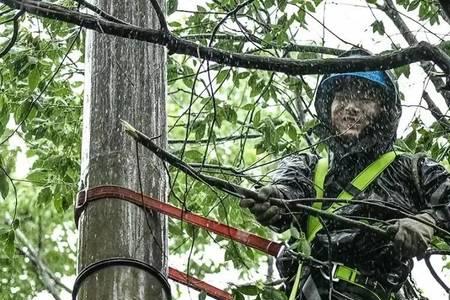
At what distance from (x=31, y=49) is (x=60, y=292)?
5.07 m

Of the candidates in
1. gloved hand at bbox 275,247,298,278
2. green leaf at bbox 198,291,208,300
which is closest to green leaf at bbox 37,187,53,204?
gloved hand at bbox 275,247,298,278

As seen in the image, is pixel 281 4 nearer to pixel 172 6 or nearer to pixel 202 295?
pixel 172 6

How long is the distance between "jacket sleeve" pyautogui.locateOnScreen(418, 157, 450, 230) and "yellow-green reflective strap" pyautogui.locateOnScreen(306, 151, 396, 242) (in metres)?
0.14

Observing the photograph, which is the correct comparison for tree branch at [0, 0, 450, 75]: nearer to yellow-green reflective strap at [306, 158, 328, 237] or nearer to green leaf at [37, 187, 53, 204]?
yellow-green reflective strap at [306, 158, 328, 237]

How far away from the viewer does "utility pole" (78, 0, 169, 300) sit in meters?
2.92

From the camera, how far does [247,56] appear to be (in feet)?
9.14

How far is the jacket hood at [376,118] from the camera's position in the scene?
162 inches

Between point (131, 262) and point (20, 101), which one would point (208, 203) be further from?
point (131, 262)

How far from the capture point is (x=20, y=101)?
18.7 ft

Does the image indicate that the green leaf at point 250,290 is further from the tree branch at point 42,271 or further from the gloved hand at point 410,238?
the tree branch at point 42,271

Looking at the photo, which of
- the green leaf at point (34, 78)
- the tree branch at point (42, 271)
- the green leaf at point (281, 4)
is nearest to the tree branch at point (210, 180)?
A: the green leaf at point (34, 78)

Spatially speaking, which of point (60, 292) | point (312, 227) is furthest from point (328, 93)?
point (60, 292)

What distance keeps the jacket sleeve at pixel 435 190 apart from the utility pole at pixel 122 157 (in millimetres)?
1102

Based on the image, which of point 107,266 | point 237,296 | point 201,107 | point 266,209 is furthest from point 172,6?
point 107,266
